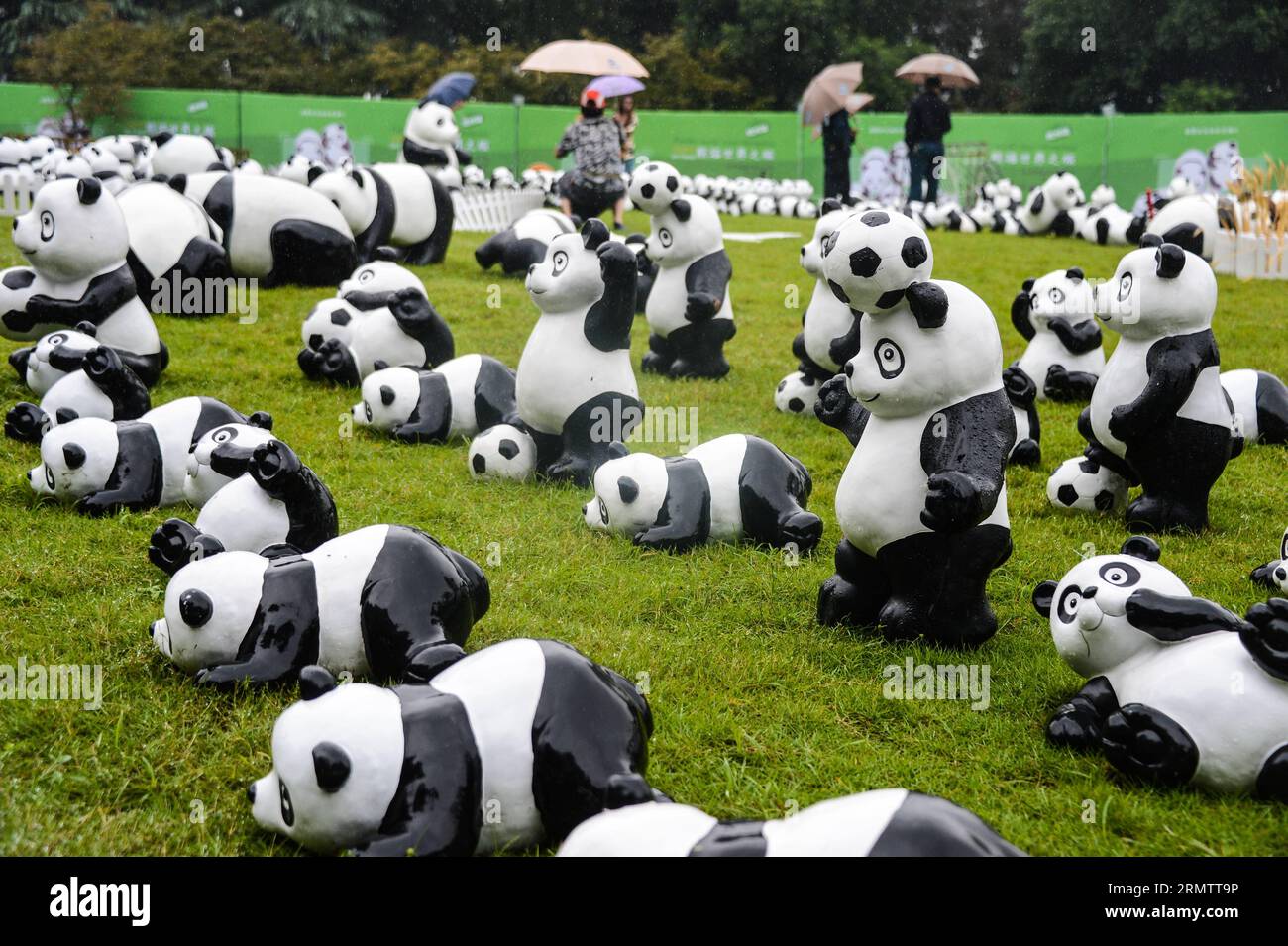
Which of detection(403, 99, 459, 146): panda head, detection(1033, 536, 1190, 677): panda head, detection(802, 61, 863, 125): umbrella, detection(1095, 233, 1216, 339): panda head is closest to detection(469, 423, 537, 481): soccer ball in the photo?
detection(1095, 233, 1216, 339): panda head

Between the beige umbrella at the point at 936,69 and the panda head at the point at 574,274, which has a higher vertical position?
the beige umbrella at the point at 936,69

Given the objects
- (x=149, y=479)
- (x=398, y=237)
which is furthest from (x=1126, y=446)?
(x=398, y=237)

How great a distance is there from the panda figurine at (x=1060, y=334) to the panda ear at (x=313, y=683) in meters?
5.32

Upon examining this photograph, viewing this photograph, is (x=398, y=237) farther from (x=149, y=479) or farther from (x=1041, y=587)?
(x=1041, y=587)

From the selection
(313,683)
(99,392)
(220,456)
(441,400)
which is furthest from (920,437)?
(99,392)

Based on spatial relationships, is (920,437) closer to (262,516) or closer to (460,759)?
(460,759)

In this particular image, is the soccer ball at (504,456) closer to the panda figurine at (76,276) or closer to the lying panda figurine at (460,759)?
the panda figurine at (76,276)

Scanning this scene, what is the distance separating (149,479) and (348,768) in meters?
3.04

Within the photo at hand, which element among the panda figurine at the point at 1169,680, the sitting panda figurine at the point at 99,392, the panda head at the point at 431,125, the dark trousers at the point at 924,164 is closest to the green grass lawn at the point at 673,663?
the panda figurine at the point at 1169,680

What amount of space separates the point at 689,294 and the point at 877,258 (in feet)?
14.0

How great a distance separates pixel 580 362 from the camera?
573 centimetres

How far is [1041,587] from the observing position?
12.4ft

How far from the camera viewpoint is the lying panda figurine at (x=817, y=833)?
85.2 inches

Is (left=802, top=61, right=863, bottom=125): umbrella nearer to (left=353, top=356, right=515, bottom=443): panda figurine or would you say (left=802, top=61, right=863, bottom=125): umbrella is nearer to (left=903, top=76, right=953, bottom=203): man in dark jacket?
(left=903, top=76, right=953, bottom=203): man in dark jacket
